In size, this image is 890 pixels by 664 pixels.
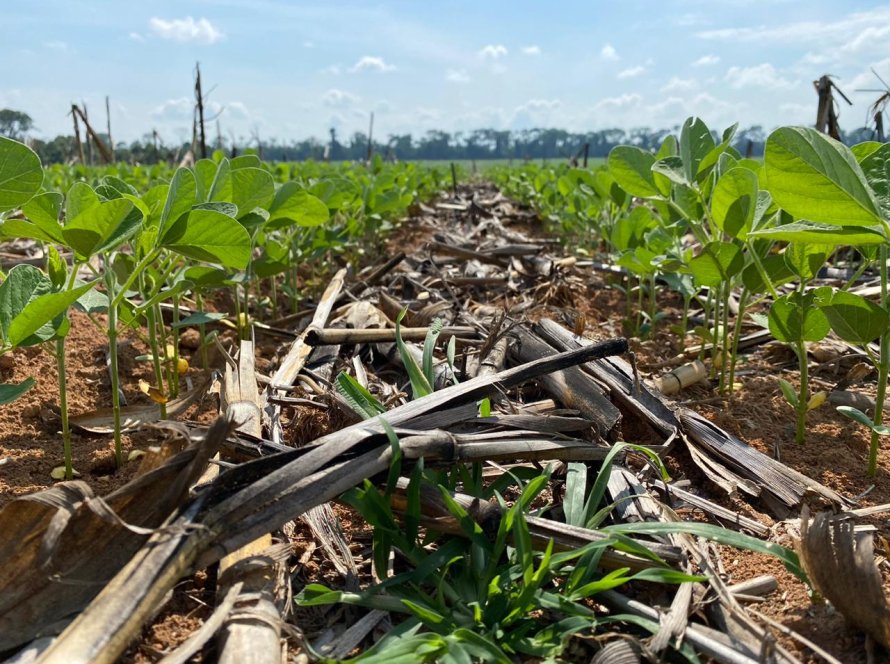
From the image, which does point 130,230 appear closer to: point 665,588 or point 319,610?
point 319,610

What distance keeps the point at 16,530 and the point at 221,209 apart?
755 mm

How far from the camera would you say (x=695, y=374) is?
2.23m

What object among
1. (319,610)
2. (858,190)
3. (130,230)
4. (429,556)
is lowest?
(319,610)

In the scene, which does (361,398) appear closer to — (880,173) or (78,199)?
(78,199)

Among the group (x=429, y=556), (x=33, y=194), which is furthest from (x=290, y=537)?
(x=33, y=194)

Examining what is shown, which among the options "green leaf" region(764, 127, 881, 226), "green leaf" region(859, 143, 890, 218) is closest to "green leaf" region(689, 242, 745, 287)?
"green leaf" region(859, 143, 890, 218)

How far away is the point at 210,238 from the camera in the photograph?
1.52 meters

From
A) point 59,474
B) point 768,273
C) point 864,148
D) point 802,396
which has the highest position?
point 864,148

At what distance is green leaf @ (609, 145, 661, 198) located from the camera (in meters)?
2.39

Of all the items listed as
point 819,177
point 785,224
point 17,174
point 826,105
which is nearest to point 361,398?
point 17,174

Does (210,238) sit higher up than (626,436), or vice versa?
(210,238)

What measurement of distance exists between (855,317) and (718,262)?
1.70 ft

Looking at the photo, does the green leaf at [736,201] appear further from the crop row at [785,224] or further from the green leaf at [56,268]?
the green leaf at [56,268]

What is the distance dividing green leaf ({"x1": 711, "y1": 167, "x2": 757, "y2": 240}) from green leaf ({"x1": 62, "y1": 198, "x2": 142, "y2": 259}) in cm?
138
